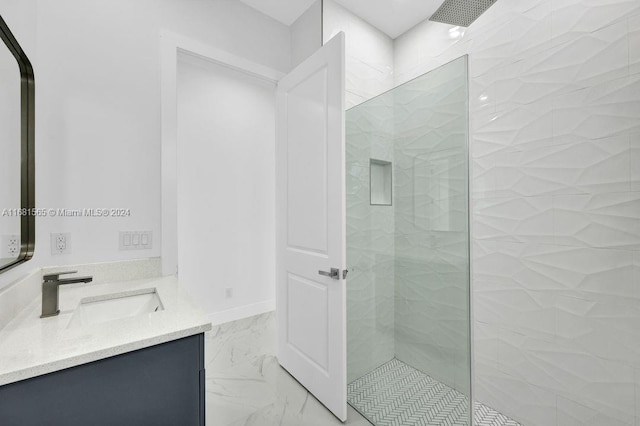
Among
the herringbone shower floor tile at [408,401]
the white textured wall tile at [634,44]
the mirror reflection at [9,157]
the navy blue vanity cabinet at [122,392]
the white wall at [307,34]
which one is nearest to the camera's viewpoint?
the navy blue vanity cabinet at [122,392]

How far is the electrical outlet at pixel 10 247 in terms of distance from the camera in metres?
1.09

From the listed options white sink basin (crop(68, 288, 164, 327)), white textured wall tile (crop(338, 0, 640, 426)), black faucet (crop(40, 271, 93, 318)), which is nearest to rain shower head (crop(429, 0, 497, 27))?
white textured wall tile (crop(338, 0, 640, 426))

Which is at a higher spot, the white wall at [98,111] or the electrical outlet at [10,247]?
the white wall at [98,111]

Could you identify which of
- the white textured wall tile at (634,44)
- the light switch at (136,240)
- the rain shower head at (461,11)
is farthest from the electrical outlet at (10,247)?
the white textured wall tile at (634,44)

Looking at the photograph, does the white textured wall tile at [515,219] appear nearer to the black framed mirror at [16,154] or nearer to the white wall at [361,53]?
the white wall at [361,53]

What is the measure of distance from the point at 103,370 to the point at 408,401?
4.86 feet

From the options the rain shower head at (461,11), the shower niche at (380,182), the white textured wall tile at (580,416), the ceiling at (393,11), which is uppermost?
the ceiling at (393,11)

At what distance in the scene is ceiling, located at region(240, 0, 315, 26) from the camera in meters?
2.11

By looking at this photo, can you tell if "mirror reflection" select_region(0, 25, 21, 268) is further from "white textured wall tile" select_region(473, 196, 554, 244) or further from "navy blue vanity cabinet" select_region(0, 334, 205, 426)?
"white textured wall tile" select_region(473, 196, 554, 244)

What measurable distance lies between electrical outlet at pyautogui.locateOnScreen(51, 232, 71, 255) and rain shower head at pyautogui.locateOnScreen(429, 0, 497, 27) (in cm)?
231

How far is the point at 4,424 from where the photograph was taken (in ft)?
2.35

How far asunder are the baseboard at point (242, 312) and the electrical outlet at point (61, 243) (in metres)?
1.72

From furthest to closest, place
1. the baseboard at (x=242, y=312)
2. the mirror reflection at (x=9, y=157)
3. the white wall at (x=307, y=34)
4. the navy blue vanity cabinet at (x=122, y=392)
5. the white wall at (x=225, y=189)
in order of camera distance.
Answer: the baseboard at (x=242, y=312) → the white wall at (x=225, y=189) → the white wall at (x=307, y=34) → the mirror reflection at (x=9, y=157) → the navy blue vanity cabinet at (x=122, y=392)

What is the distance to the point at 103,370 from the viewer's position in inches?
33.0
